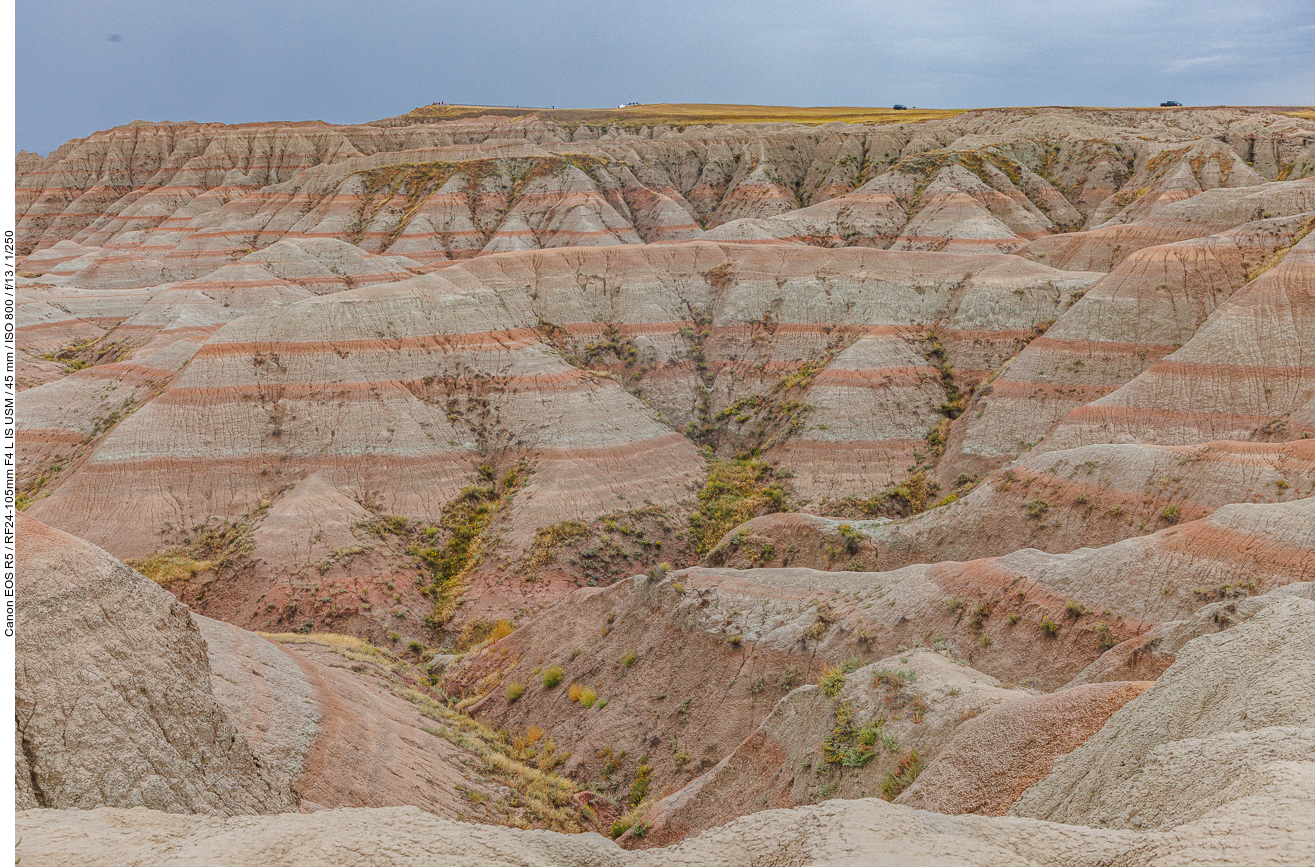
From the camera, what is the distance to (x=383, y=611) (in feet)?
124

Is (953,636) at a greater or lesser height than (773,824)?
lesser

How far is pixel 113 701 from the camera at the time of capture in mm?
14742

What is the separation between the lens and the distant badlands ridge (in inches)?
524

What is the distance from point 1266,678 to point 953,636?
12413 mm

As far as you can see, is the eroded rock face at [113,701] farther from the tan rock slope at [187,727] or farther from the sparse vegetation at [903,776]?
the sparse vegetation at [903,776]

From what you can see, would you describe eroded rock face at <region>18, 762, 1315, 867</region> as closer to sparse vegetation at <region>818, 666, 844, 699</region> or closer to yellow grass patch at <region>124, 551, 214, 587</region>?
sparse vegetation at <region>818, 666, 844, 699</region>

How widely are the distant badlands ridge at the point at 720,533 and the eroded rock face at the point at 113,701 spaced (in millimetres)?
80

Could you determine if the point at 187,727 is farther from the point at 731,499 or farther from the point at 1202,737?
the point at 731,499

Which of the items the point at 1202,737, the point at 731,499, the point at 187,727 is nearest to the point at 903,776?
the point at 1202,737

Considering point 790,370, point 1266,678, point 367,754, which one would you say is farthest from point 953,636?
point 790,370

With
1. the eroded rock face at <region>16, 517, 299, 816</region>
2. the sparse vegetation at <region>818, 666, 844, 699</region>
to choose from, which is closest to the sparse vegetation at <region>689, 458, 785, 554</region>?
the sparse vegetation at <region>818, 666, 844, 699</region>

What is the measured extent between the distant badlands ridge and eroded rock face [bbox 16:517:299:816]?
8 centimetres

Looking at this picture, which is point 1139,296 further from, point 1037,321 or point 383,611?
point 383,611

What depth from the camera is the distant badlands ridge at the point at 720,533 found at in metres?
13.3
